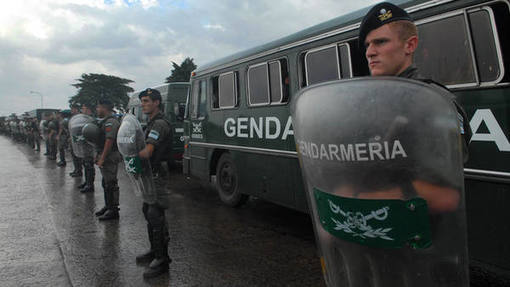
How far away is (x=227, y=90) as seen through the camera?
655cm

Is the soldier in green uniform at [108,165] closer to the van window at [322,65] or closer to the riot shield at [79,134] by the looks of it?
the riot shield at [79,134]

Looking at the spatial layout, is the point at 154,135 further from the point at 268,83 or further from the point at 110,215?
the point at 110,215

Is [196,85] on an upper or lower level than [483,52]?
upper

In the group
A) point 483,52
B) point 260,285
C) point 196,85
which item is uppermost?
point 196,85

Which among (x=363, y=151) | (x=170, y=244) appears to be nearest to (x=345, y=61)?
(x=170, y=244)

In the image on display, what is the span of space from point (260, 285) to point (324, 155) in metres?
2.80

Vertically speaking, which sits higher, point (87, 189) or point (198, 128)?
point (198, 128)

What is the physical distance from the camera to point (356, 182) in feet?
3.47

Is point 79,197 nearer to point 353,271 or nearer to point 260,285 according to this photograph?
point 260,285

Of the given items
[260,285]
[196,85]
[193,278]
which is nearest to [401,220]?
[260,285]

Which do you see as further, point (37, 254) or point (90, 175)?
point (90, 175)

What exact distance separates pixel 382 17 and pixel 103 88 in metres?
76.1

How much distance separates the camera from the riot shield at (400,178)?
1.01m

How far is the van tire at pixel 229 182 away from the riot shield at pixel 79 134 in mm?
3121
